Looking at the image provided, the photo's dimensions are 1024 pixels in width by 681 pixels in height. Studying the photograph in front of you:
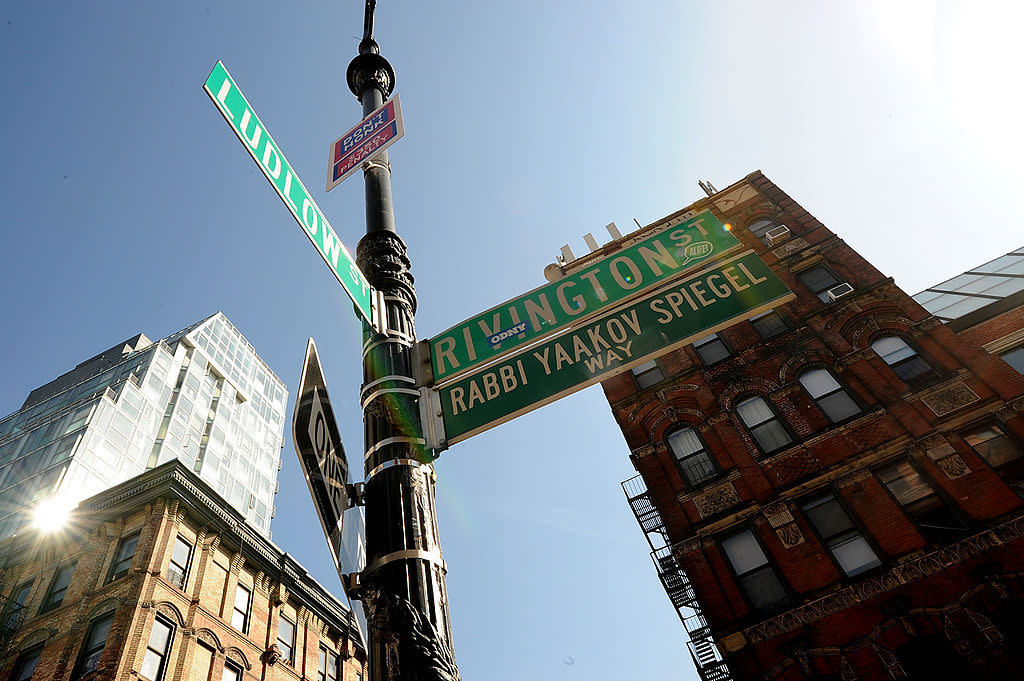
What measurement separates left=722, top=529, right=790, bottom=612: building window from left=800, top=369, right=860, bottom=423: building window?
4.24 meters

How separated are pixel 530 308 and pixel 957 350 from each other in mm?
17478

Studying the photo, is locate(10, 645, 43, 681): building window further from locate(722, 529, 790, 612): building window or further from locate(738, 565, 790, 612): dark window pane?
locate(738, 565, 790, 612): dark window pane

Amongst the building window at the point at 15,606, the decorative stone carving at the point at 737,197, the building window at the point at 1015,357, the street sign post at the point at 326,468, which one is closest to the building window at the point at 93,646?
the building window at the point at 15,606

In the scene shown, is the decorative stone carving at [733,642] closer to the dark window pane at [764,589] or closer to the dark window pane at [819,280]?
the dark window pane at [764,589]

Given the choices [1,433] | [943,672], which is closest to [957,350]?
[943,672]

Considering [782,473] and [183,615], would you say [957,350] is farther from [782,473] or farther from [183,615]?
[183,615]

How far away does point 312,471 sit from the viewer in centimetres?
318

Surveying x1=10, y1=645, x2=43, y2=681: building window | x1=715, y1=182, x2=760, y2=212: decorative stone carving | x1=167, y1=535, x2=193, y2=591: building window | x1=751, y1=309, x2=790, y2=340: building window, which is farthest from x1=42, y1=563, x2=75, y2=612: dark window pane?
x1=715, y1=182, x2=760, y2=212: decorative stone carving

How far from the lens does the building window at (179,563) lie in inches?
938

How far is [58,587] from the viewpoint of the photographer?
2478 cm

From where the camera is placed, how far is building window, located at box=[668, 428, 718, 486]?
1769cm

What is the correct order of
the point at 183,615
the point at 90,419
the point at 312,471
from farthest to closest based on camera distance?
the point at 90,419 < the point at 183,615 < the point at 312,471

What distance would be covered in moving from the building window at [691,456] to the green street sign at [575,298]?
554 inches

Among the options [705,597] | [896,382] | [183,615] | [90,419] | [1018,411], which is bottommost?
[705,597]
